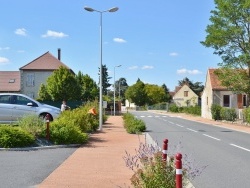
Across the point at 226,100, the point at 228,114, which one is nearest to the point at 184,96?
the point at 226,100

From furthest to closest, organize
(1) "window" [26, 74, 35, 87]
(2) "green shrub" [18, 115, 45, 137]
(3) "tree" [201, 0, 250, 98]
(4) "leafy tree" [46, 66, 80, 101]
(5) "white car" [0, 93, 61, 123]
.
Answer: (1) "window" [26, 74, 35, 87]
(4) "leafy tree" [46, 66, 80, 101]
(3) "tree" [201, 0, 250, 98]
(5) "white car" [0, 93, 61, 123]
(2) "green shrub" [18, 115, 45, 137]

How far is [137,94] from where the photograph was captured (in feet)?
352

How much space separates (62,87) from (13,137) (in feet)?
119

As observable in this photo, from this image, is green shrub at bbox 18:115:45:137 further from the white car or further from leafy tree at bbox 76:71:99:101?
leafy tree at bbox 76:71:99:101

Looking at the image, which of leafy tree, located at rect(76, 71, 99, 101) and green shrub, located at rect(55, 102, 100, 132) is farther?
leafy tree, located at rect(76, 71, 99, 101)

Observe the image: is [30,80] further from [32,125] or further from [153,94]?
[153,94]

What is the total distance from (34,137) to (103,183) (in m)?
6.72

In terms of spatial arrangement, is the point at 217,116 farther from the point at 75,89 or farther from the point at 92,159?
the point at 92,159

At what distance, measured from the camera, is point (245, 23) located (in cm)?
3562

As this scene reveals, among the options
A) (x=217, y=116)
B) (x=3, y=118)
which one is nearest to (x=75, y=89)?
(x=217, y=116)

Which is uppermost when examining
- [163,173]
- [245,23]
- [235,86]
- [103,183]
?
[245,23]

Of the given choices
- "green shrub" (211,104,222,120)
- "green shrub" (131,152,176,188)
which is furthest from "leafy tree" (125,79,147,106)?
"green shrub" (131,152,176,188)

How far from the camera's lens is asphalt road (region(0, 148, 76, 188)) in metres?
7.82

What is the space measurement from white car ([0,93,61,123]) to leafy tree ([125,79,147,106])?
86.6m
